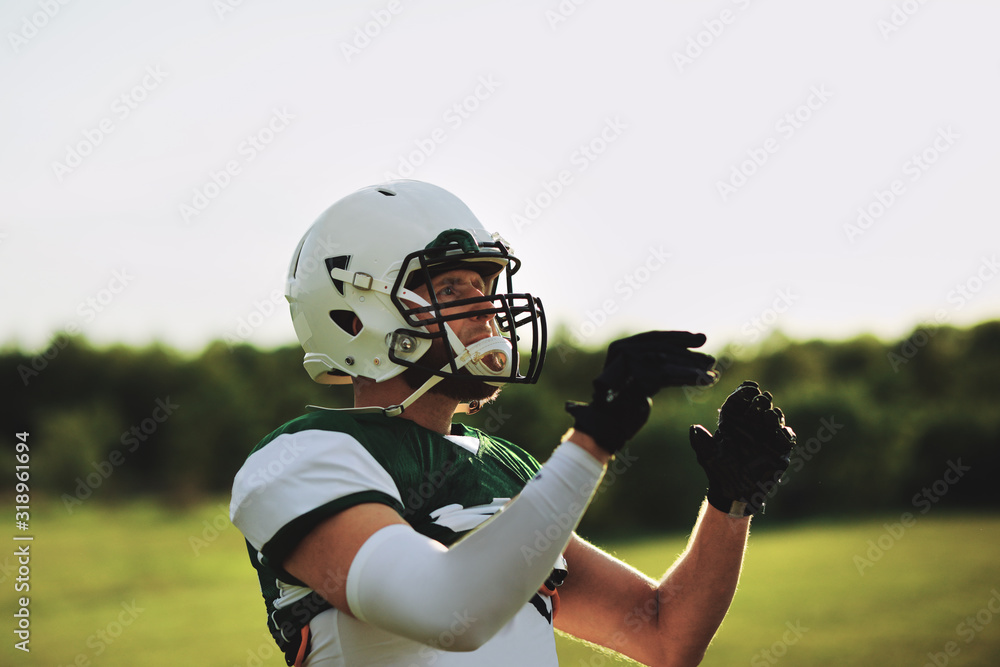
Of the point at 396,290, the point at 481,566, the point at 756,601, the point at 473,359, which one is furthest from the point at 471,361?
the point at 756,601

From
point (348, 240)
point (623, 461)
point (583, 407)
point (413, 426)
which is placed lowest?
point (623, 461)

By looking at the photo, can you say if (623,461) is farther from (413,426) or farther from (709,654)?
(413,426)

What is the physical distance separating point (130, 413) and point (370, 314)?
20849 millimetres

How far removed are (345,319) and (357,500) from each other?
0.78 metres

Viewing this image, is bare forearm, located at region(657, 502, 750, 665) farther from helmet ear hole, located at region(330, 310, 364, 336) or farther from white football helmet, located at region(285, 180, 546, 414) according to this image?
helmet ear hole, located at region(330, 310, 364, 336)

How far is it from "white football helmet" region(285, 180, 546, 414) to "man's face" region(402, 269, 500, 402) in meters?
0.02

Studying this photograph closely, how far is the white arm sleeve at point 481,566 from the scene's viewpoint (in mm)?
1661

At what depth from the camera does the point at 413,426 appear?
7.52 ft

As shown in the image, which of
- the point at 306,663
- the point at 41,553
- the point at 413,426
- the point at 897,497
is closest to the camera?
the point at 306,663

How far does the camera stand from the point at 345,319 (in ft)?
8.26

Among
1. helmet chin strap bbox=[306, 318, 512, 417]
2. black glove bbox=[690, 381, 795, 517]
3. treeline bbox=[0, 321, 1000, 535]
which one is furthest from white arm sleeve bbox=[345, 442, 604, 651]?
treeline bbox=[0, 321, 1000, 535]

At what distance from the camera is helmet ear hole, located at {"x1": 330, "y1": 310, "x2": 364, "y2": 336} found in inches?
98.7

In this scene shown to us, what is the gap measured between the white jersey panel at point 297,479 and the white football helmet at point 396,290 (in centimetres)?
33

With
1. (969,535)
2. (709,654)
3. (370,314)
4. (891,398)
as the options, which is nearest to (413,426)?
(370,314)
